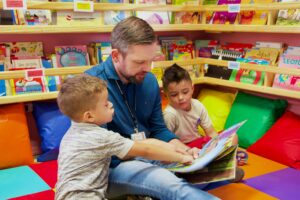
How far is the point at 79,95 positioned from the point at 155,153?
16.5 inches

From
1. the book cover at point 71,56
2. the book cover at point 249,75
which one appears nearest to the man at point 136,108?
the book cover at point 71,56

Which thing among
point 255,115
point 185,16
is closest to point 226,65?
point 255,115

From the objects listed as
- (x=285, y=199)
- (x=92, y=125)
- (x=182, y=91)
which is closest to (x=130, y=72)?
(x=92, y=125)

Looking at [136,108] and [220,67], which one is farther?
[220,67]

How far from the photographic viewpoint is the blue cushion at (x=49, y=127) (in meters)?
2.55

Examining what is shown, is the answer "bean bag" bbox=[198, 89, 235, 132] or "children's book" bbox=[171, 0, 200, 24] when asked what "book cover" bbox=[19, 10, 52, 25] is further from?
"bean bag" bbox=[198, 89, 235, 132]

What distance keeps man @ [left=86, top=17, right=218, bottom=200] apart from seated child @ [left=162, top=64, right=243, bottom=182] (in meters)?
0.33

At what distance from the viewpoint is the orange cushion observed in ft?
7.85

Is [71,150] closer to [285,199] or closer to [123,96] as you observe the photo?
[123,96]

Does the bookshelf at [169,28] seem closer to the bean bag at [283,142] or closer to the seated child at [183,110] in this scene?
the bean bag at [283,142]

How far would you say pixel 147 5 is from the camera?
2.83 meters

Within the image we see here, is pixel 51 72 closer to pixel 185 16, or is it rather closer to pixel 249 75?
pixel 185 16

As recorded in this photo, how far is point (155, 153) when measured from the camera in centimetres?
162

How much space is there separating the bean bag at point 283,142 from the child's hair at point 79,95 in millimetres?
1537
